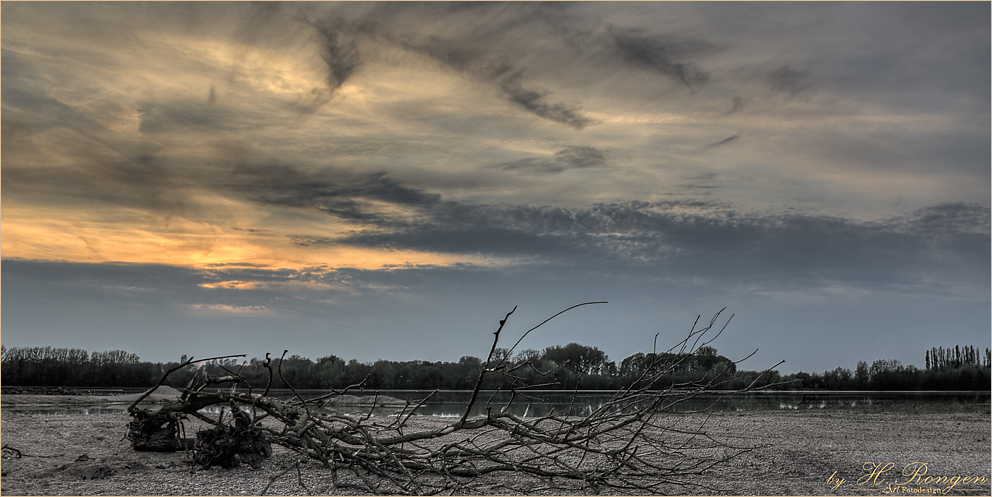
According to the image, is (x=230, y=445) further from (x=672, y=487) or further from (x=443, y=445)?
(x=672, y=487)

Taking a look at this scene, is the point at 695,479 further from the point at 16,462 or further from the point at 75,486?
the point at 16,462

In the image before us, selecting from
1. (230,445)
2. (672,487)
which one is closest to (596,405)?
(672,487)

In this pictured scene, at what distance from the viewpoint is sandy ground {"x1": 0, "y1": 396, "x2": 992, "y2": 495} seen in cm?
612

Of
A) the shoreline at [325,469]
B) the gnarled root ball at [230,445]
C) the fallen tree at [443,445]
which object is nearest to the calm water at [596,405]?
the shoreline at [325,469]

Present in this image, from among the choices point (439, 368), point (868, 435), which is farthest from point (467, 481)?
point (439, 368)

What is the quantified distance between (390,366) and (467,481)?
40601mm

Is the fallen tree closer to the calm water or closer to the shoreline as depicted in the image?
the shoreline

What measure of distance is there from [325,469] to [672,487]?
3.91 m

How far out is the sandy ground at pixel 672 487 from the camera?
6121mm

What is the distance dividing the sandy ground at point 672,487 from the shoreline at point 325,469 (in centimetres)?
1

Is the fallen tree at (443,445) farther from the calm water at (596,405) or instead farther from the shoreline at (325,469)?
the calm water at (596,405)

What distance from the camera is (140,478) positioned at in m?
6.40

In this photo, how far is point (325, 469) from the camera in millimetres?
6875

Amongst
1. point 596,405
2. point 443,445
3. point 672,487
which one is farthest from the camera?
point 596,405
